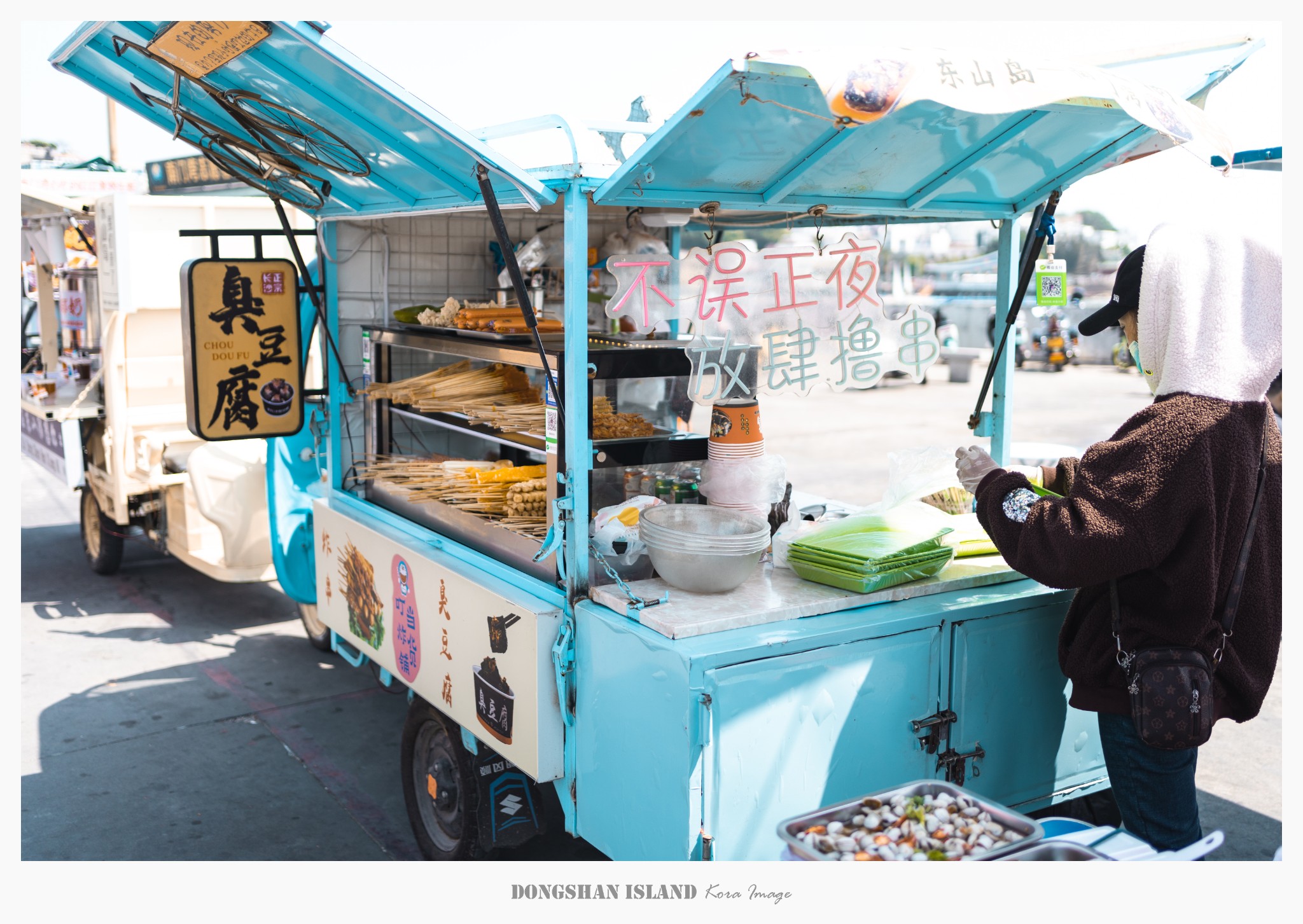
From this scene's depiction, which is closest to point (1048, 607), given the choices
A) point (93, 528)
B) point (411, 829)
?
point (411, 829)

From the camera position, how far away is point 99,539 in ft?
25.5

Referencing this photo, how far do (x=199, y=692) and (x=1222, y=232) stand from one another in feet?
17.3

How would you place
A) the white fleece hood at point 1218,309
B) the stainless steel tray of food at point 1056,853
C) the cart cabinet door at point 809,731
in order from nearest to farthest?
the stainless steel tray of food at point 1056,853
the white fleece hood at point 1218,309
the cart cabinet door at point 809,731

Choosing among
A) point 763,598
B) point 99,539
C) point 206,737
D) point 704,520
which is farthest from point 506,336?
point 99,539

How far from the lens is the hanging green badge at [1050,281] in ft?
12.7

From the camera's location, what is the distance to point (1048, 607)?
318cm

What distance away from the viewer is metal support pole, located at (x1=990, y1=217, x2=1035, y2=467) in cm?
387

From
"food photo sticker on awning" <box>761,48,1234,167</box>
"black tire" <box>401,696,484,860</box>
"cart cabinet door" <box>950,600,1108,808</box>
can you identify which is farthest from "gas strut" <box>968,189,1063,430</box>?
"black tire" <box>401,696,484,860</box>

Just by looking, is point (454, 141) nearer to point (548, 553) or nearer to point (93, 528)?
point (548, 553)

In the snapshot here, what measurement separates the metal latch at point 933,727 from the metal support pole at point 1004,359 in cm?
120

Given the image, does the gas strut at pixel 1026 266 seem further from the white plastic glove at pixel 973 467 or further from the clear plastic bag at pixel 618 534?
the clear plastic bag at pixel 618 534

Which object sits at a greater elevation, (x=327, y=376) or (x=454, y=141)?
(x=454, y=141)

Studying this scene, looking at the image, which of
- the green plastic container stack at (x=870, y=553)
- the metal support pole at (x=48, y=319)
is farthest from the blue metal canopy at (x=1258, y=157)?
the metal support pole at (x=48, y=319)

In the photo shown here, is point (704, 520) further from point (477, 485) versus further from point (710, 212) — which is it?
point (477, 485)
